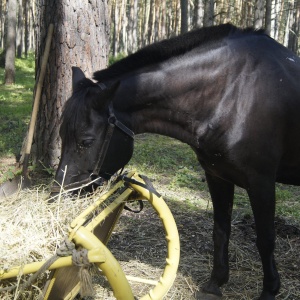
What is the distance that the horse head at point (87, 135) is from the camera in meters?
2.89

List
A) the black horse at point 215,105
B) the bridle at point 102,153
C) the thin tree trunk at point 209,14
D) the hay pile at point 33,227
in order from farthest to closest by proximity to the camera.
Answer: the thin tree trunk at point 209,14 → the black horse at point 215,105 → the bridle at point 102,153 → the hay pile at point 33,227

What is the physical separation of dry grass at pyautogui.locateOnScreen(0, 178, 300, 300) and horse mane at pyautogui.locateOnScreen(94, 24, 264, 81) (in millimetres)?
941

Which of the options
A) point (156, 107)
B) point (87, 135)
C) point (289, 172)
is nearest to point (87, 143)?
point (87, 135)

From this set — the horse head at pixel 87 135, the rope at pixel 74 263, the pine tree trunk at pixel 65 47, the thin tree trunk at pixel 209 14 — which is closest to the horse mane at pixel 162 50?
the horse head at pixel 87 135

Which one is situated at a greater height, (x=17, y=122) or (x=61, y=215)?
(x=61, y=215)

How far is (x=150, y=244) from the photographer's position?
4422mm

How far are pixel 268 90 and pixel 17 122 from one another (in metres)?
7.04

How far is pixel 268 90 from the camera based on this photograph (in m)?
3.17

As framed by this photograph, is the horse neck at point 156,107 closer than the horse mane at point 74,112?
No

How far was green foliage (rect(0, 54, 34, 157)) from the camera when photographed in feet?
25.2

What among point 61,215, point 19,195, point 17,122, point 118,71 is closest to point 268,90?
point 118,71

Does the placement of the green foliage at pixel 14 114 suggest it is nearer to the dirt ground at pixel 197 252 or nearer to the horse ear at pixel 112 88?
the dirt ground at pixel 197 252

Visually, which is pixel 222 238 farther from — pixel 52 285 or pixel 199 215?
pixel 52 285

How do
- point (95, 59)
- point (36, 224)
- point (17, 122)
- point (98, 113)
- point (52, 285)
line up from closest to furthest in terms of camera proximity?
point (52, 285) < point (36, 224) < point (98, 113) < point (95, 59) < point (17, 122)
